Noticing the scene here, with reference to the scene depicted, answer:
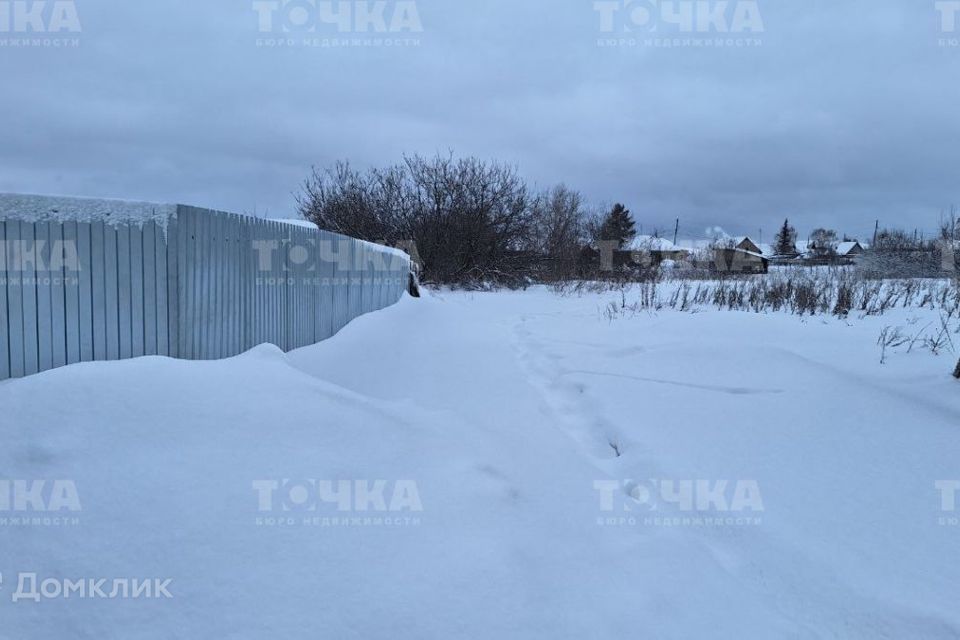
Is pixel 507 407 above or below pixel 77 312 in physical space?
below

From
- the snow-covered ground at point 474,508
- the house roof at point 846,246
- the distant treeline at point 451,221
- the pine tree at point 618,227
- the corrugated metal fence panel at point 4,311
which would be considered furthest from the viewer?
the house roof at point 846,246

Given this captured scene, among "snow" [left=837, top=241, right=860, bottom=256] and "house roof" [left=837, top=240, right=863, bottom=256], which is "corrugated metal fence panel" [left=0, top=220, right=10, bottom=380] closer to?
"house roof" [left=837, top=240, right=863, bottom=256]

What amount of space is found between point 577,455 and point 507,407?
979 mm

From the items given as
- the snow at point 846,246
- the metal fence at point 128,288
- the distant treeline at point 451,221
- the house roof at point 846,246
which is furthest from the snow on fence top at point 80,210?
the snow at point 846,246

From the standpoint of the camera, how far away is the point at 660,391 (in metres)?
4.46

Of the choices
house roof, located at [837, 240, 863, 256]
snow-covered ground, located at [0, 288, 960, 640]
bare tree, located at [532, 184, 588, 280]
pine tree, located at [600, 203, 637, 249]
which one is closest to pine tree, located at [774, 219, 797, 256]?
house roof, located at [837, 240, 863, 256]

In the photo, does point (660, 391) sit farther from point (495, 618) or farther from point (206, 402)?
point (206, 402)

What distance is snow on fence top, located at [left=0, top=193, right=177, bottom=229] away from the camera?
2891 millimetres

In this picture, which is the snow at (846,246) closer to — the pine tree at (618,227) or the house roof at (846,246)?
the house roof at (846,246)

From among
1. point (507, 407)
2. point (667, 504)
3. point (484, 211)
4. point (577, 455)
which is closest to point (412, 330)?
point (507, 407)

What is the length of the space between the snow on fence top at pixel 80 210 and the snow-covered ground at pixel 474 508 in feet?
2.93

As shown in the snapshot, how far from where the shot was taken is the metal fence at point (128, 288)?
2896 millimetres

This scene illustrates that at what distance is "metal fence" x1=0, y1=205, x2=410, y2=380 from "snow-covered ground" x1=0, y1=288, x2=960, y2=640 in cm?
29

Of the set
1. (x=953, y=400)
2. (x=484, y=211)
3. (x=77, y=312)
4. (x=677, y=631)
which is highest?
(x=484, y=211)
